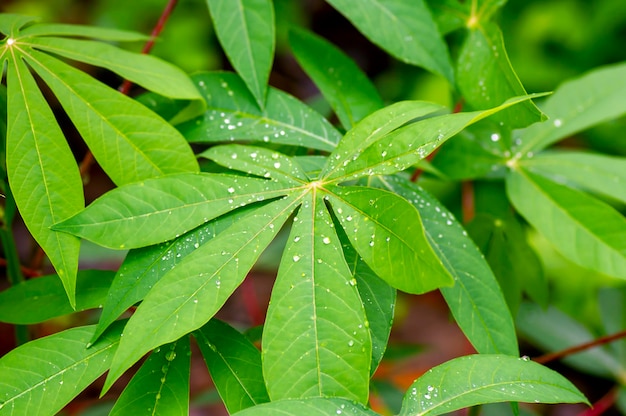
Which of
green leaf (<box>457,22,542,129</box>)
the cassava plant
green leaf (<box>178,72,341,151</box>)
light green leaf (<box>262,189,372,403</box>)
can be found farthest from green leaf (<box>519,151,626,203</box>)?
light green leaf (<box>262,189,372,403</box>)

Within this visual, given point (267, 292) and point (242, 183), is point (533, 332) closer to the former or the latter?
point (242, 183)

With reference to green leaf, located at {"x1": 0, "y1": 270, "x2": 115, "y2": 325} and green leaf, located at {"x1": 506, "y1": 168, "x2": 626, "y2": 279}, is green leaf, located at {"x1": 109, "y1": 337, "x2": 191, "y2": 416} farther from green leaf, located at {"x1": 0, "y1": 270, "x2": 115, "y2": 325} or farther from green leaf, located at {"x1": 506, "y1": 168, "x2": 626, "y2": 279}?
green leaf, located at {"x1": 506, "y1": 168, "x2": 626, "y2": 279}

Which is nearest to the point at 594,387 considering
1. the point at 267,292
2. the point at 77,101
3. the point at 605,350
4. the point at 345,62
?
the point at 605,350

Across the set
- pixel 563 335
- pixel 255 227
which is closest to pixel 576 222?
pixel 255 227

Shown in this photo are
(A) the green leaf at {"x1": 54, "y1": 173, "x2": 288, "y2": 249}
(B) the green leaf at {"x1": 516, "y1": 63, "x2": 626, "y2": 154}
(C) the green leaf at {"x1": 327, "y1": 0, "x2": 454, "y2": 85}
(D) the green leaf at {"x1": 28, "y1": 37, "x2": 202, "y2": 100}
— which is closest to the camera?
(A) the green leaf at {"x1": 54, "y1": 173, "x2": 288, "y2": 249}

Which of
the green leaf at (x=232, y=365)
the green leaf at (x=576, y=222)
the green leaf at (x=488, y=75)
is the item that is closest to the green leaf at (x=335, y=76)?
the green leaf at (x=488, y=75)

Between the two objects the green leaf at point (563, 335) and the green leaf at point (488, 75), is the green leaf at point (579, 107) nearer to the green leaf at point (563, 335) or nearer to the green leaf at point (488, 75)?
the green leaf at point (488, 75)
